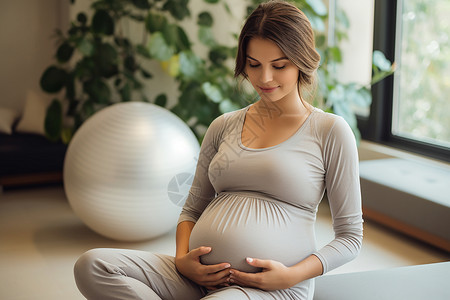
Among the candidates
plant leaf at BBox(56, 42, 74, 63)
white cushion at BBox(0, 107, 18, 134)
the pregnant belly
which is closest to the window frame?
plant leaf at BBox(56, 42, 74, 63)

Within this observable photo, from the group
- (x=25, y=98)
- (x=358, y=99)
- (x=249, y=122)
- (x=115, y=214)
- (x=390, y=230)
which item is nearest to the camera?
(x=249, y=122)

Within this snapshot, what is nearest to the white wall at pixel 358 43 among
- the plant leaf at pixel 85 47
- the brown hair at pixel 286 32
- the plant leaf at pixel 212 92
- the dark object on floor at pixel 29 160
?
the plant leaf at pixel 212 92

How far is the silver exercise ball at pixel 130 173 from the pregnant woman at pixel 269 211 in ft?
4.15

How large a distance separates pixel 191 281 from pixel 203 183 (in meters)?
0.30

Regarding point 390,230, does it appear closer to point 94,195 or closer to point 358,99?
point 358,99

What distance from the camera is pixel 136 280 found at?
1.57m

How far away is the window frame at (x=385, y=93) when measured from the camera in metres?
3.98

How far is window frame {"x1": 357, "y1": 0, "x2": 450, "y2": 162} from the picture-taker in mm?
3977

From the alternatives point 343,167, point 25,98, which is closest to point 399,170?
point 343,167

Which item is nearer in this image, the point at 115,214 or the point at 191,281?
the point at 191,281

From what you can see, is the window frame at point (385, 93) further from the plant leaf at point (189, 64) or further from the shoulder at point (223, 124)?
the shoulder at point (223, 124)

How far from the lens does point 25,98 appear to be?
5203mm

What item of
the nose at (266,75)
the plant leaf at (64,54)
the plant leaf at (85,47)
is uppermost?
the nose at (266,75)

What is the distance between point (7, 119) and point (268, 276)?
3.75 meters
